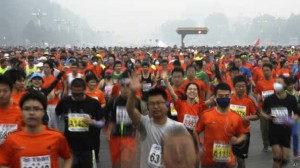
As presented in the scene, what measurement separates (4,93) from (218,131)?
2.30 m

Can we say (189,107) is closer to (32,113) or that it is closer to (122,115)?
(122,115)

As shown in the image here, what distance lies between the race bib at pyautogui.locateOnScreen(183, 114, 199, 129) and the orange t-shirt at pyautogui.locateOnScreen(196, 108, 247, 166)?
0.73 m

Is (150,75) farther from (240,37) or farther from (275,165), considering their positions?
(240,37)

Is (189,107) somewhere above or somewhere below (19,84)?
below

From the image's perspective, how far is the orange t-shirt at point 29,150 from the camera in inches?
152

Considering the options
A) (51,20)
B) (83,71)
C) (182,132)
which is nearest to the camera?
(182,132)

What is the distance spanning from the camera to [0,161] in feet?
12.8

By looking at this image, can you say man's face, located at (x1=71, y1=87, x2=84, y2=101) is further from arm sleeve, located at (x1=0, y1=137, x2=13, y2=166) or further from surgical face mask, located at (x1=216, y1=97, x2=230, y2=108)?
arm sleeve, located at (x1=0, y1=137, x2=13, y2=166)

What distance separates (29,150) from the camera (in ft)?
12.7

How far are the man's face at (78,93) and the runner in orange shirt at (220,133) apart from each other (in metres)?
1.48

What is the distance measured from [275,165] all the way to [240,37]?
17822cm

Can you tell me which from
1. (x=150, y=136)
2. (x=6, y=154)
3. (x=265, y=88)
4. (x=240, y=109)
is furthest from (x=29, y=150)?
(x=265, y=88)

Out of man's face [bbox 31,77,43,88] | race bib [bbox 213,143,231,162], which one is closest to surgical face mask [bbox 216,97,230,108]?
race bib [bbox 213,143,231,162]

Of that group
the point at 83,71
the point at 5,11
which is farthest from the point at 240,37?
the point at 83,71
